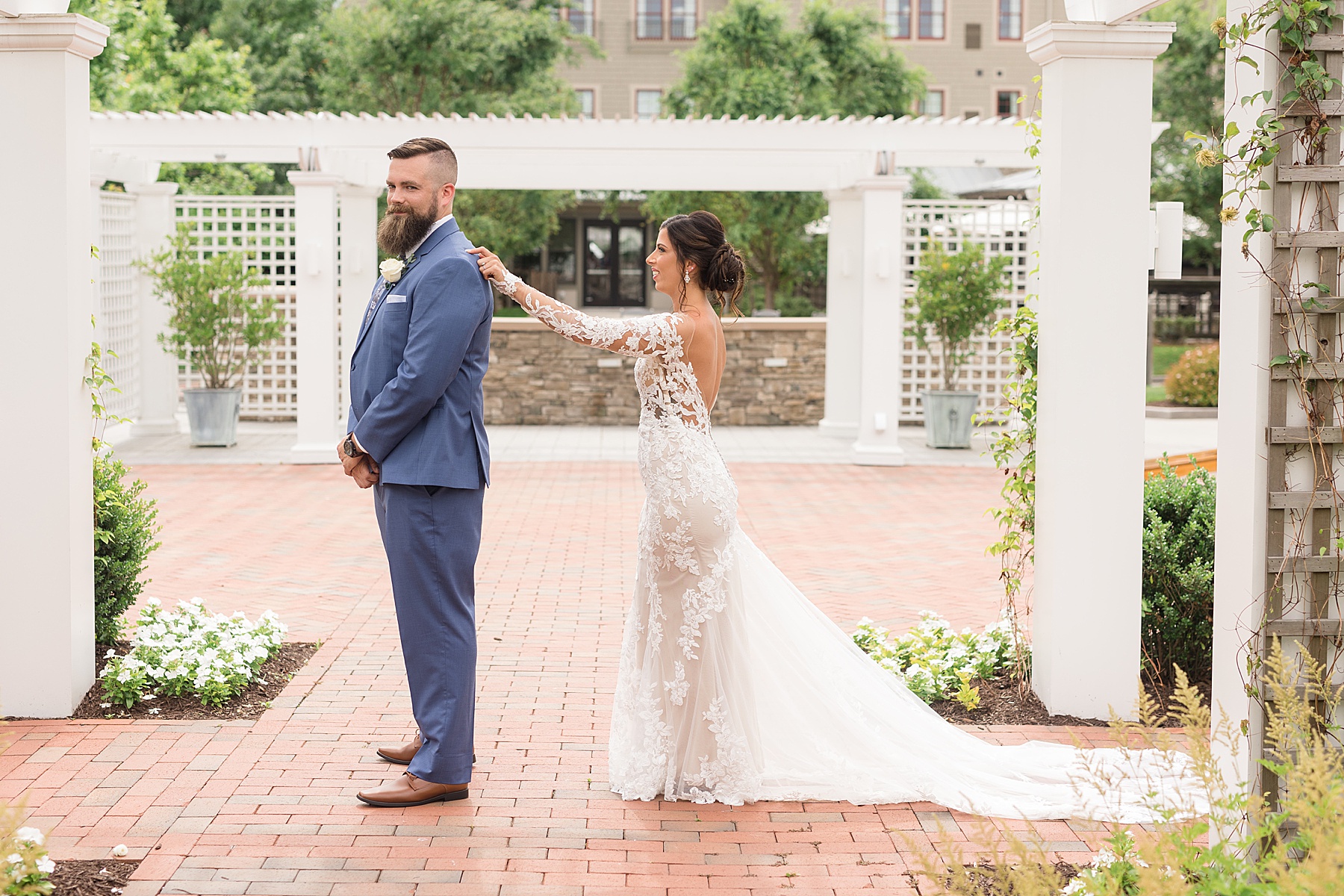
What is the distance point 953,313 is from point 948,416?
1154mm

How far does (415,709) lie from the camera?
14.1 feet

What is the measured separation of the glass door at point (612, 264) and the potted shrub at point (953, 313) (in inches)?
897

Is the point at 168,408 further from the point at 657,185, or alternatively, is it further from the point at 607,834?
the point at 607,834

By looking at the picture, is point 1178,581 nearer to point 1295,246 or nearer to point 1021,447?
point 1021,447

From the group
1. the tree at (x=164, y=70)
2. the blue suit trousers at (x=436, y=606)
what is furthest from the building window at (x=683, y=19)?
the blue suit trousers at (x=436, y=606)

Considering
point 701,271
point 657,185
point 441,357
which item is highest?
point 657,185

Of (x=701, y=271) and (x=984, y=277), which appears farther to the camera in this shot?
(x=984, y=277)

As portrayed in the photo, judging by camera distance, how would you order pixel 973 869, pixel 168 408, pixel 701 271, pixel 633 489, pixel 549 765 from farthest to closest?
pixel 168 408
pixel 633 489
pixel 549 765
pixel 701 271
pixel 973 869

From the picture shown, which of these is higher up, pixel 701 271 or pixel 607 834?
pixel 701 271

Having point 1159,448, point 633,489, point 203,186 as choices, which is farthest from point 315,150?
point 203,186

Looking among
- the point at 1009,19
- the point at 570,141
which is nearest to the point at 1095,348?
the point at 570,141

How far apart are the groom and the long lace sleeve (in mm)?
130

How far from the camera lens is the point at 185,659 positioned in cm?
539

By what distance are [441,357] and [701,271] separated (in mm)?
882
